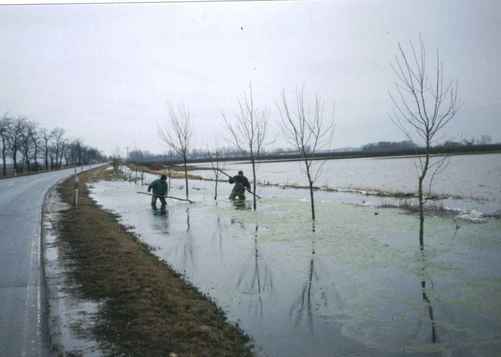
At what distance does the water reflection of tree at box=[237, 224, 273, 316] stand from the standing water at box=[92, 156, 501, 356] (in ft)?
0.07

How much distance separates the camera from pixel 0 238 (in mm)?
10055

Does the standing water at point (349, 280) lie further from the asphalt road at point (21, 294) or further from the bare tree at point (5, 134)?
the bare tree at point (5, 134)

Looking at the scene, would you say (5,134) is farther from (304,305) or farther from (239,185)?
(304,305)

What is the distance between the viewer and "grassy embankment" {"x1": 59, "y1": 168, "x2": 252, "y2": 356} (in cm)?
425

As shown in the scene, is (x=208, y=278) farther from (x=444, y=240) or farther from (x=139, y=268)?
(x=444, y=240)

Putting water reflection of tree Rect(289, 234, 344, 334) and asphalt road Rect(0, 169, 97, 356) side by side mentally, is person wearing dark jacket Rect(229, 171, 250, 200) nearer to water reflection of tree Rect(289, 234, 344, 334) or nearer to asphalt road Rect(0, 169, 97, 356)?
asphalt road Rect(0, 169, 97, 356)

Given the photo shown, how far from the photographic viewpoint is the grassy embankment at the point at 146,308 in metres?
4.25

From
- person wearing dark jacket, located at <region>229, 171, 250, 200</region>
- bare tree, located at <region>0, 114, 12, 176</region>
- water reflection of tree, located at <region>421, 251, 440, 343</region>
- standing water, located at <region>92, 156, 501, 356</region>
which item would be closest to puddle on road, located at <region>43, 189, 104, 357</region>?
standing water, located at <region>92, 156, 501, 356</region>

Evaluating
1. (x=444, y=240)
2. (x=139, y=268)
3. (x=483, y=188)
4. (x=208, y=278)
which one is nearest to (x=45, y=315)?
(x=139, y=268)

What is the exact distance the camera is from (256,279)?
686cm

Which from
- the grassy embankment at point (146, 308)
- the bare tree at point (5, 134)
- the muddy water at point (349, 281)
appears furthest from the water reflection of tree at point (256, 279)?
the bare tree at point (5, 134)

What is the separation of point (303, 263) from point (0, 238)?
7.88m

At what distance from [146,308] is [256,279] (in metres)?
2.23

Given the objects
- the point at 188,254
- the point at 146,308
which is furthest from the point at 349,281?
the point at 188,254
